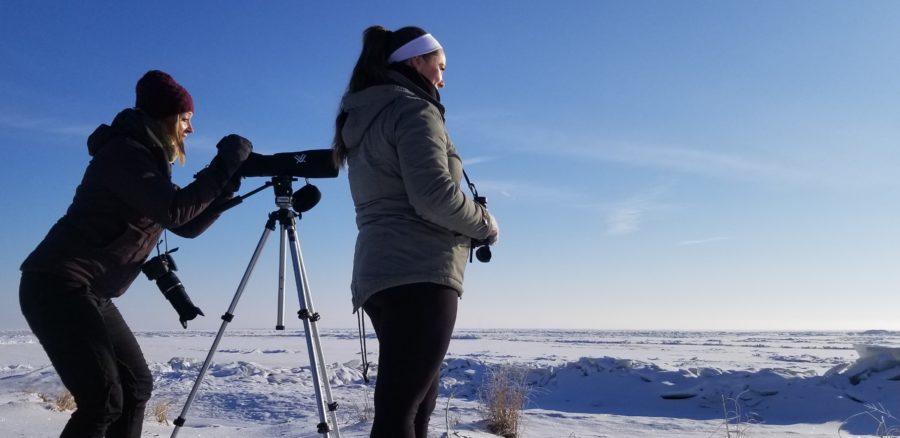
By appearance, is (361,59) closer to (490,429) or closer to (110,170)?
(110,170)

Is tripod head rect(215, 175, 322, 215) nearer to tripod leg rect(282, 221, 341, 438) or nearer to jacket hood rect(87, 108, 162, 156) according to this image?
tripod leg rect(282, 221, 341, 438)

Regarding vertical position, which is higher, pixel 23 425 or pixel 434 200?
pixel 434 200

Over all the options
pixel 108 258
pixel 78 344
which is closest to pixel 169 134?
pixel 108 258

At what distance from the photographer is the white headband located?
78.7 inches

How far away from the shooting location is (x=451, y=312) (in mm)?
1751

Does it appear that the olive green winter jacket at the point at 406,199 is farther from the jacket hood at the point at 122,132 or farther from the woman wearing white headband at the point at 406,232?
the jacket hood at the point at 122,132

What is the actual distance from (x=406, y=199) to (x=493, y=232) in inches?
11.9

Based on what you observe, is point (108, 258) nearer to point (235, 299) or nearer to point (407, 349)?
point (235, 299)

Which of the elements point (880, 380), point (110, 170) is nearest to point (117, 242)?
point (110, 170)

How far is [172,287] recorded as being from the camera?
2.42m

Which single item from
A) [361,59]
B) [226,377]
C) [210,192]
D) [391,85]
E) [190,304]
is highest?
[361,59]

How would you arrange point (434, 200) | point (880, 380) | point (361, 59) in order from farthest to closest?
point (880, 380) < point (361, 59) < point (434, 200)

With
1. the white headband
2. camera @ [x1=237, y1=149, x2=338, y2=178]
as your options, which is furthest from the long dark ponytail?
camera @ [x1=237, y1=149, x2=338, y2=178]

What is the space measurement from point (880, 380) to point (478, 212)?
307 inches
